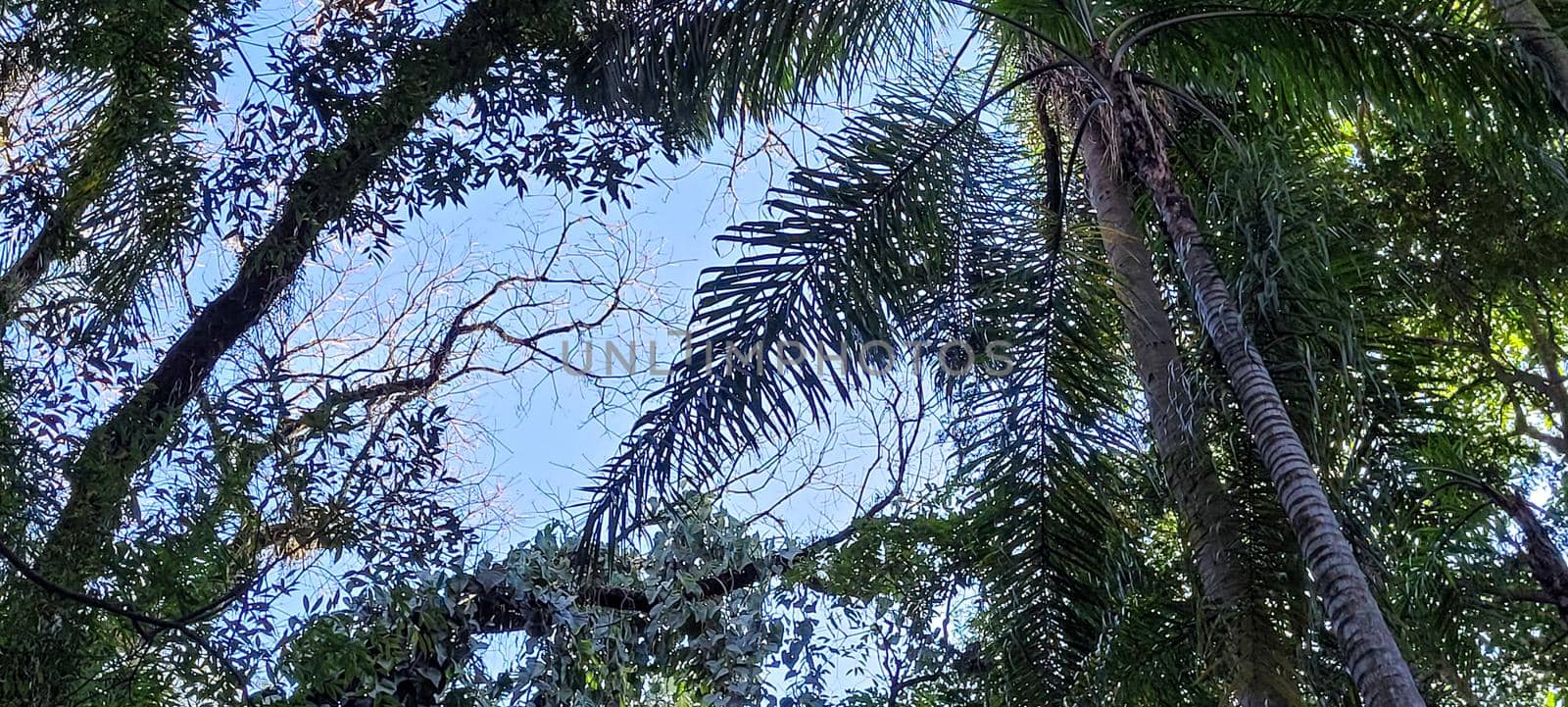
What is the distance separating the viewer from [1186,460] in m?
3.28

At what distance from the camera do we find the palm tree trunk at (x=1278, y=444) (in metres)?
2.24

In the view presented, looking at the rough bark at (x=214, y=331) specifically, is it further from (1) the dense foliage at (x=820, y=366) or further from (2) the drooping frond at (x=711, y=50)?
(2) the drooping frond at (x=711, y=50)

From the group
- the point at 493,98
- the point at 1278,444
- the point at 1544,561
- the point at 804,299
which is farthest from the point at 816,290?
the point at 1544,561

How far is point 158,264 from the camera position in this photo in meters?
3.70

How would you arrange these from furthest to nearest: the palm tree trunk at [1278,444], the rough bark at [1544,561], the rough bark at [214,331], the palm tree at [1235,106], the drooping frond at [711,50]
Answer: the drooping frond at [711,50] → the rough bark at [1544,561] → the rough bark at [214,331] → the palm tree at [1235,106] → the palm tree trunk at [1278,444]

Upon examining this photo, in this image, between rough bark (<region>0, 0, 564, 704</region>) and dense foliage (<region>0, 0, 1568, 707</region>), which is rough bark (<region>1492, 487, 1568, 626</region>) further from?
rough bark (<region>0, 0, 564, 704</region>)

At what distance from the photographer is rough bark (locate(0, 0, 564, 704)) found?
2717mm

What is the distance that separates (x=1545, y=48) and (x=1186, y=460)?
1312 millimetres

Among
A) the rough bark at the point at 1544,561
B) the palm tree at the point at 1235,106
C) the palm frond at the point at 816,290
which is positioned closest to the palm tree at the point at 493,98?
the palm frond at the point at 816,290

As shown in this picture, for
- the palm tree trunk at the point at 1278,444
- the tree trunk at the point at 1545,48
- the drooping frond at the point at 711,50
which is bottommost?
the palm tree trunk at the point at 1278,444

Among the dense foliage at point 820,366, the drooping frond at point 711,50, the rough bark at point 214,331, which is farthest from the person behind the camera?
the drooping frond at point 711,50

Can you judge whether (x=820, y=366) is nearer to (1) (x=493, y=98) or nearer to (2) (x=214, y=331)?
(1) (x=493, y=98)

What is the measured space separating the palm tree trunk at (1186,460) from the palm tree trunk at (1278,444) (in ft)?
1.03

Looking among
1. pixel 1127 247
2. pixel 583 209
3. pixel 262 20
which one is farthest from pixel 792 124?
pixel 262 20
